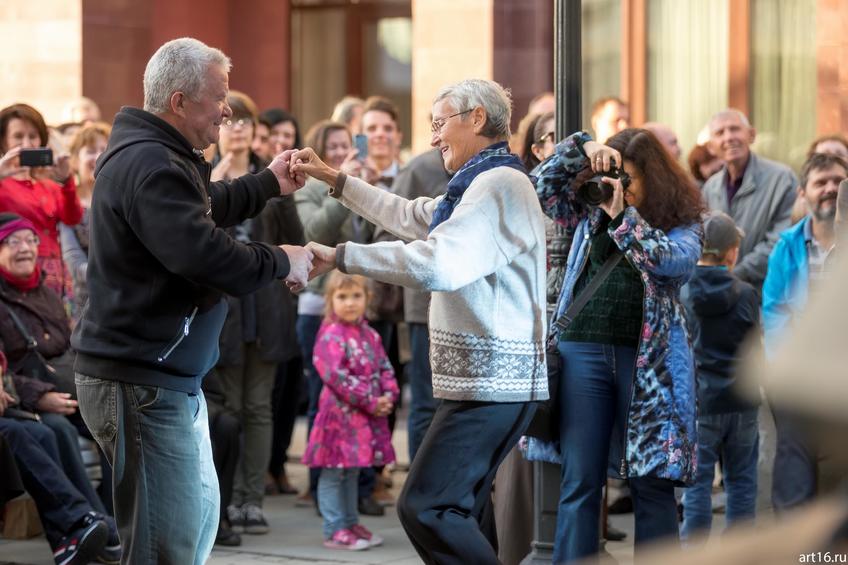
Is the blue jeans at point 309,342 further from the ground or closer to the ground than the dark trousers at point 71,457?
further from the ground

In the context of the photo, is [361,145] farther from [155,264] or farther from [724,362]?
[155,264]

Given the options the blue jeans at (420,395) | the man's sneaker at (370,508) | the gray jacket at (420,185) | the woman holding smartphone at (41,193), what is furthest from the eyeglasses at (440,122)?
the man's sneaker at (370,508)

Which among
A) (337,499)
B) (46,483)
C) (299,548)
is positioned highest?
(46,483)

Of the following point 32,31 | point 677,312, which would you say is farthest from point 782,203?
point 32,31

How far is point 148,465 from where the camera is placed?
507cm

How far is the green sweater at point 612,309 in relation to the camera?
22.0 feet

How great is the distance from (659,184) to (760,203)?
324 cm

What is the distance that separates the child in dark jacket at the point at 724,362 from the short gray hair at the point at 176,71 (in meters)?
3.52

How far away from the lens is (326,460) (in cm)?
840

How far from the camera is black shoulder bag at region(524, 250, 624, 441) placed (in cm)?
665

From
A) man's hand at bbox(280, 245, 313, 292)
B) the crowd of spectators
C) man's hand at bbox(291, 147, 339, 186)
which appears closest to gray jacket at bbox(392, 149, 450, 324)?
the crowd of spectators

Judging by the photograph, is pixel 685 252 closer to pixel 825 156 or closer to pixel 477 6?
pixel 825 156

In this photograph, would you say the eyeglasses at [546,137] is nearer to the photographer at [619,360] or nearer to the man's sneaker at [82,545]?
the photographer at [619,360]

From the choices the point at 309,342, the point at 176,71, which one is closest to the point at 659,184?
the point at 176,71
